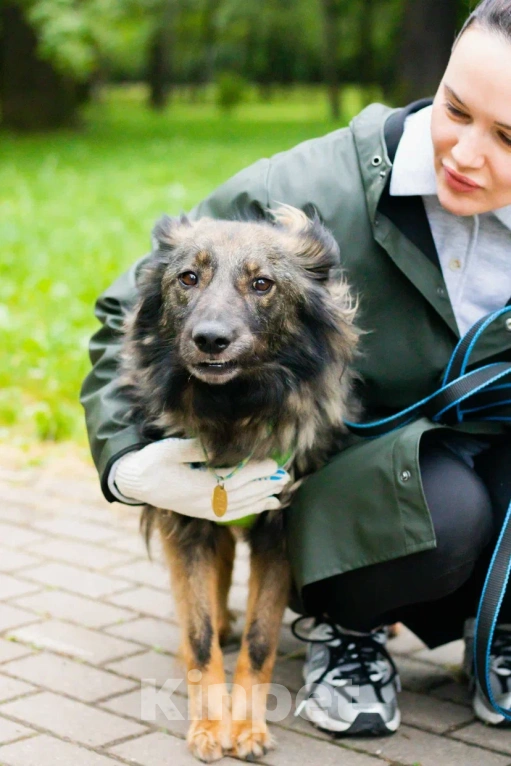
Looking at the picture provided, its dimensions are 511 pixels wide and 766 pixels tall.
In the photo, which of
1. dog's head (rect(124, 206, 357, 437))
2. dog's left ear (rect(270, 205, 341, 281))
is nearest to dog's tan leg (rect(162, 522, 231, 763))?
dog's head (rect(124, 206, 357, 437))

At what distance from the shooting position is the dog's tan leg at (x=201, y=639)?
2.69 m

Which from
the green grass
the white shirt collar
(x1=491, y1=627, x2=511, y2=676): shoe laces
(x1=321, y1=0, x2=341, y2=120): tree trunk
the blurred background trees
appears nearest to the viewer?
the white shirt collar

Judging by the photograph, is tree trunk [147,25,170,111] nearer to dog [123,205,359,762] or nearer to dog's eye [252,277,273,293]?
dog [123,205,359,762]

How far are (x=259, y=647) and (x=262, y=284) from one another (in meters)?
0.99

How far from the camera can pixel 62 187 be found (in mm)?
11945

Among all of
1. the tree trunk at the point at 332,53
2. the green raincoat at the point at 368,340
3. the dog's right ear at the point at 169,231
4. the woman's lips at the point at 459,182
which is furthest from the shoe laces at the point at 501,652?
the tree trunk at the point at 332,53

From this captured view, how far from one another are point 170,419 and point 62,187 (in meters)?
9.58

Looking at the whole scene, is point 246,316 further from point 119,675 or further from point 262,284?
point 119,675

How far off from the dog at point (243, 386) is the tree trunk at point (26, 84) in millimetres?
18257

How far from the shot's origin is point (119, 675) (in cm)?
306

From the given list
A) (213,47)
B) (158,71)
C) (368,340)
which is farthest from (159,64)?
(368,340)

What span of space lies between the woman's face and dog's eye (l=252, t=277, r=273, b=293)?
20.2 inches

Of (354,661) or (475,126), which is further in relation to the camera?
(354,661)

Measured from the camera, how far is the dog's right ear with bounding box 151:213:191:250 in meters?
2.86
